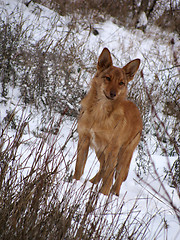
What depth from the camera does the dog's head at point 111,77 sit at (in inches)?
114

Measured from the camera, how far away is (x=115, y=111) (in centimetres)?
313

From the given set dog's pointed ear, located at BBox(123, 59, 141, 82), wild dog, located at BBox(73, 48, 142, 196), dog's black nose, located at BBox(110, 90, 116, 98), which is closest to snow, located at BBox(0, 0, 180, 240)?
wild dog, located at BBox(73, 48, 142, 196)

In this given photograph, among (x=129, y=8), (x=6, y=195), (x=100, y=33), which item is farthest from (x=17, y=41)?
(x=129, y=8)

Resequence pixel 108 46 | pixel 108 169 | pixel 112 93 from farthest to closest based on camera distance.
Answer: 1. pixel 108 46
2. pixel 112 93
3. pixel 108 169

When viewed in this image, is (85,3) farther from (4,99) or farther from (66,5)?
(4,99)

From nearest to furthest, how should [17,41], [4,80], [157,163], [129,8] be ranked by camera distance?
[157,163], [4,80], [17,41], [129,8]

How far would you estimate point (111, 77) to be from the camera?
294 cm

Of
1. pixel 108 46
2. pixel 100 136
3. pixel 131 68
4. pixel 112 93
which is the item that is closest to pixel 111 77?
pixel 112 93

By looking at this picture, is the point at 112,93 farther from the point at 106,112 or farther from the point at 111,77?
the point at 106,112

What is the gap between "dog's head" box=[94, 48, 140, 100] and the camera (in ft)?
9.50

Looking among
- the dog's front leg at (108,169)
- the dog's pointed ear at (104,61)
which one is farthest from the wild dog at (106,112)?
the dog's front leg at (108,169)

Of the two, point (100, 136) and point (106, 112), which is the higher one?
point (106, 112)

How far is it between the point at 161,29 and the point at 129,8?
1610 mm

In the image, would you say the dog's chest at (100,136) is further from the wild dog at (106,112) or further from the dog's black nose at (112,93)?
the dog's black nose at (112,93)
